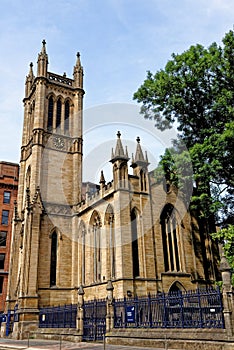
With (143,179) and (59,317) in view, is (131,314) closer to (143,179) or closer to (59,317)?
(59,317)

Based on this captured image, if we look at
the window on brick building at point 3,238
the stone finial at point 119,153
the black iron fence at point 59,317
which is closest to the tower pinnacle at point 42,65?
the stone finial at point 119,153

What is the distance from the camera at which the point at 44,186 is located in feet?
114

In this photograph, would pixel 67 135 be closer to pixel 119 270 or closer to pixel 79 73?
pixel 79 73

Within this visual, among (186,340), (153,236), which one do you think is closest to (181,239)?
(153,236)

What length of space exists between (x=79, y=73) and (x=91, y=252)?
23.6 m

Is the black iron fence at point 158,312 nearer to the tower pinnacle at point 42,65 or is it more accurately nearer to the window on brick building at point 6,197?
the tower pinnacle at point 42,65

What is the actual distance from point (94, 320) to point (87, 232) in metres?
12.3

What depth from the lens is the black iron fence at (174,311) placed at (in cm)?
1388

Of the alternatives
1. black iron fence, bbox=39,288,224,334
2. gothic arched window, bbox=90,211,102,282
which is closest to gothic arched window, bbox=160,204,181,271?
gothic arched window, bbox=90,211,102,282

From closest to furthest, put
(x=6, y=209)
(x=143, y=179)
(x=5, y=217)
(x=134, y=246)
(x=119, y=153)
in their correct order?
(x=134, y=246) < (x=119, y=153) < (x=143, y=179) < (x=5, y=217) < (x=6, y=209)

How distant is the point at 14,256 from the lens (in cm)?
3406

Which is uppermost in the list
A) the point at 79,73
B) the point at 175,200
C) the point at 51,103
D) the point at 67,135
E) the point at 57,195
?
the point at 79,73

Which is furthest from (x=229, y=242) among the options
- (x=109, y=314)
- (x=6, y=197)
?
(x=6, y=197)

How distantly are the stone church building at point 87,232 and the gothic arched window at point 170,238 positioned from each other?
8 centimetres
